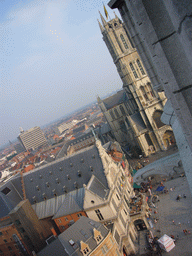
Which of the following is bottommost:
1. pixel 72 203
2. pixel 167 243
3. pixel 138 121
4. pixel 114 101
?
pixel 167 243

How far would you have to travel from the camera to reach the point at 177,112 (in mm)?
3412

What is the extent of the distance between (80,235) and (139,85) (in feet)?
153

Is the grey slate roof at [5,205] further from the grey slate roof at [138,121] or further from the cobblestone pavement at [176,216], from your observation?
the grey slate roof at [138,121]

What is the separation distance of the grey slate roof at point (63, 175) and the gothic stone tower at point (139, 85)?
88.5 feet

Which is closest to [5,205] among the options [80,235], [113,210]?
[80,235]

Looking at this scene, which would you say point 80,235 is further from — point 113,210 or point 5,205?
point 5,205

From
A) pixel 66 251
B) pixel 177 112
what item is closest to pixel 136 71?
pixel 66 251

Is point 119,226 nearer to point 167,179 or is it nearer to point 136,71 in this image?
point 167,179

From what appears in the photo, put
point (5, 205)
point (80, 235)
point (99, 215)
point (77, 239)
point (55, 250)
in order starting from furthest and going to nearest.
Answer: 1. point (5, 205)
2. point (99, 215)
3. point (55, 250)
4. point (80, 235)
5. point (77, 239)

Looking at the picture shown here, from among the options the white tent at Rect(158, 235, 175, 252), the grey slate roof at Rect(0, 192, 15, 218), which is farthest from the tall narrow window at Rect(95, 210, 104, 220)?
the grey slate roof at Rect(0, 192, 15, 218)

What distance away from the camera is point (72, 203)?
128 ft

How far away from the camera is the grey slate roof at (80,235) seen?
27.8 metres

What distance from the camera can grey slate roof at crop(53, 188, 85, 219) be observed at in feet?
124

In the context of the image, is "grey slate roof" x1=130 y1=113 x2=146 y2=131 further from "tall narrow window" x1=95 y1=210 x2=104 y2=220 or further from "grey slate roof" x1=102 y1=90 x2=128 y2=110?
"tall narrow window" x1=95 y1=210 x2=104 y2=220
